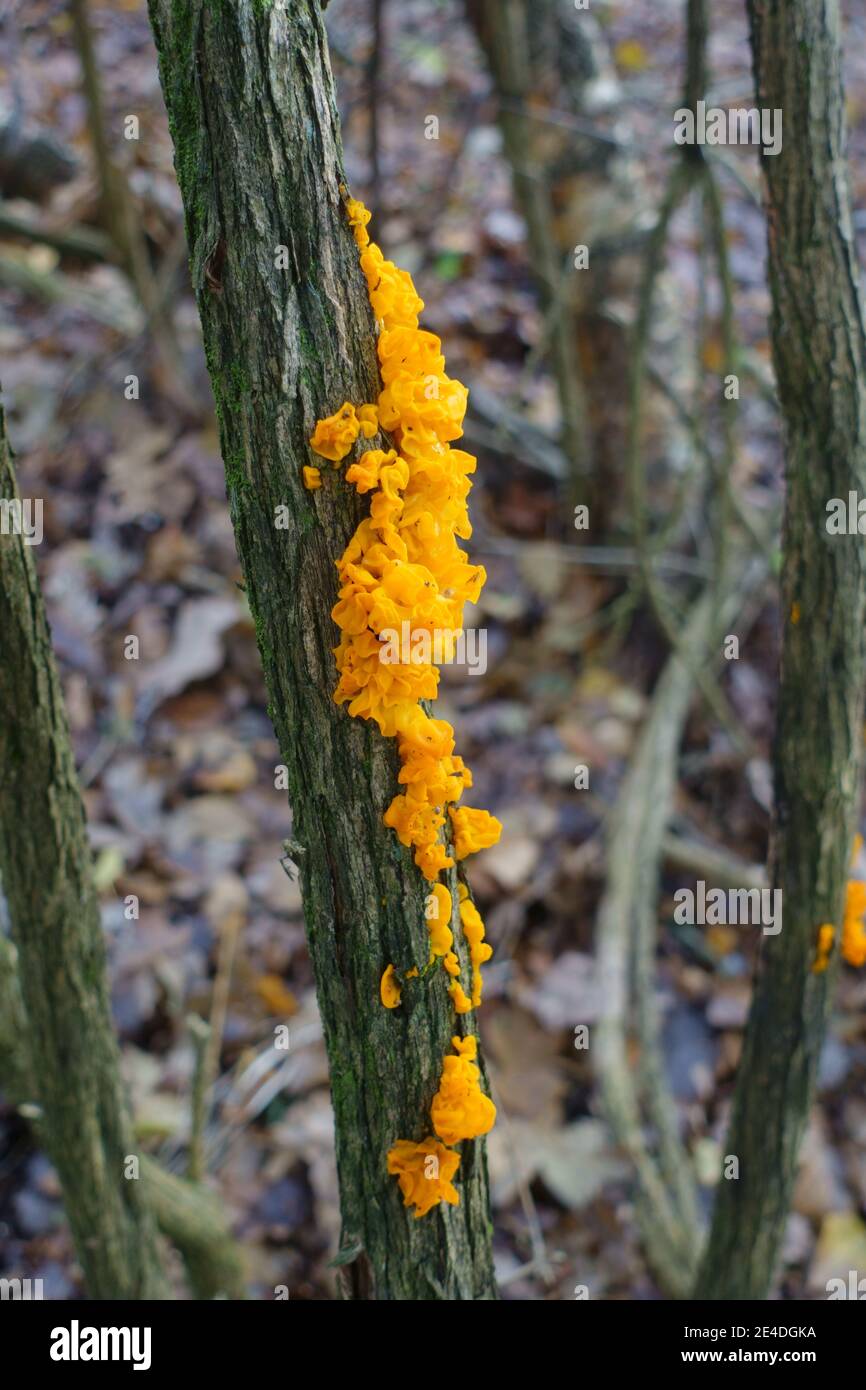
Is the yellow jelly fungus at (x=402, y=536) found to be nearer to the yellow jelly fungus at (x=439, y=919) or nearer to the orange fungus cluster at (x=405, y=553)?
the orange fungus cluster at (x=405, y=553)

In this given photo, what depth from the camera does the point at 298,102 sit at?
4.39ft

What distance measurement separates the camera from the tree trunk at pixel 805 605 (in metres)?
1.94

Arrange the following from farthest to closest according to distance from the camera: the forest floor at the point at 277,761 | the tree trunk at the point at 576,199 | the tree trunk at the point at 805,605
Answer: the tree trunk at the point at 576,199 < the forest floor at the point at 277,761 < the tree trunk at the point at 805,605

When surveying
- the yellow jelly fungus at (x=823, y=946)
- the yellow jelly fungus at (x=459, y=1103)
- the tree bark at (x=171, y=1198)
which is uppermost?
the yellow jelly fungus at (x=823, y=946)

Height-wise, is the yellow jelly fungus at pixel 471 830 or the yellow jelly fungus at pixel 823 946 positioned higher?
the yellow jelly fungus at pixel 471 830

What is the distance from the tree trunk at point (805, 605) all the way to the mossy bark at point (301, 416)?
3.02ft

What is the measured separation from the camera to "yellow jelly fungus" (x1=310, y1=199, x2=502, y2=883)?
4.62ft

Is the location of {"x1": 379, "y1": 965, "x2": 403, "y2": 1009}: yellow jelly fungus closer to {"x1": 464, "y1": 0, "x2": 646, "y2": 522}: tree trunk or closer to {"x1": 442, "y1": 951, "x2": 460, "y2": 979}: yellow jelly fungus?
{"x1": 442, "y1": 951, "x2": 460, "y2": 979}: yellow jelly fungus

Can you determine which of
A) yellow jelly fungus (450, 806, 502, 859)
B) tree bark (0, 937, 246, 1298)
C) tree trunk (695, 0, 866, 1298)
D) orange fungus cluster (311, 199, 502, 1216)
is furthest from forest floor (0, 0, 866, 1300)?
orange fungus cluster (311, 199, 502, 1216)

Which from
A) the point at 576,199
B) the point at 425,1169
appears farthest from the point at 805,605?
the point at 576,199

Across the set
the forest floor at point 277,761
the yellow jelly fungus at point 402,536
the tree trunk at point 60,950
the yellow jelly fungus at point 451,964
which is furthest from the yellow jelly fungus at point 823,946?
the tree trunk at point 60,950

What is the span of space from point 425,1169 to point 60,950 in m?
0.76

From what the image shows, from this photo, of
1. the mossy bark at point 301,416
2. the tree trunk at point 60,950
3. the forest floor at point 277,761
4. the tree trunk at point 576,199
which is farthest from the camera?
the tree trunk at point 576,199
